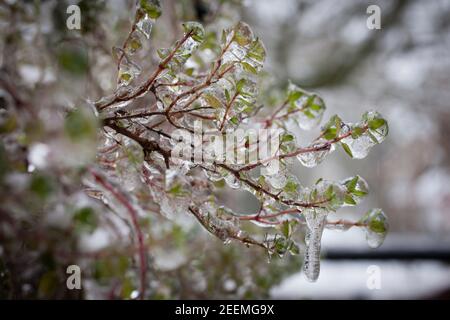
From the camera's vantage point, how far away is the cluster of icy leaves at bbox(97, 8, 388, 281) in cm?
44

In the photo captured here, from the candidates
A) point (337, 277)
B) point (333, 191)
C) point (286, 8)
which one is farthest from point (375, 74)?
point (333, 191)

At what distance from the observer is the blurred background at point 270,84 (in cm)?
32

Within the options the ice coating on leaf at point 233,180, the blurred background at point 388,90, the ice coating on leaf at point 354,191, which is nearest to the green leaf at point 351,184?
the ice coating on leaf at point 354,191

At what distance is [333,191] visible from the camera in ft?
1.45

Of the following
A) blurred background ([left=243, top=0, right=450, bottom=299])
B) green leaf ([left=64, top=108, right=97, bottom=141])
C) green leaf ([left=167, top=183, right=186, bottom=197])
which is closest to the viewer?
green leaf ([left=64, top=108, right=97, bottom=141])

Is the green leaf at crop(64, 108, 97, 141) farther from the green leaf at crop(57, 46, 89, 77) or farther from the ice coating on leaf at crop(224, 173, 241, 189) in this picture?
the ice coating on leaf at crop(224, 173, 241, 189)

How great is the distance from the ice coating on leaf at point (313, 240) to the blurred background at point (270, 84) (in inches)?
4.6

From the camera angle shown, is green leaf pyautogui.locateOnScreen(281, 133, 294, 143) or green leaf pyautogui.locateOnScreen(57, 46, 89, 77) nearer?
green leaf pyautogui.locateOnScreen(57, 46, 89, 77)

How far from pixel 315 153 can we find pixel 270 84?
0.40 metres

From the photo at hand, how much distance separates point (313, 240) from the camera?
463mm

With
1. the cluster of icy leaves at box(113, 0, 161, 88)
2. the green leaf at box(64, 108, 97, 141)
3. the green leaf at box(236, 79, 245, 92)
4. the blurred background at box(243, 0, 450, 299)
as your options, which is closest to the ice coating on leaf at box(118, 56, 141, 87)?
the cluster of icy leaves at box(113, 0, 161, 88)

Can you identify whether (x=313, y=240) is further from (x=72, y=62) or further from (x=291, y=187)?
(x=72, y=62)

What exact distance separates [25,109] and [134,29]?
145 millimetres

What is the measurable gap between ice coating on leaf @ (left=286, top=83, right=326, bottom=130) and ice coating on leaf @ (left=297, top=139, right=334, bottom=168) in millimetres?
29
